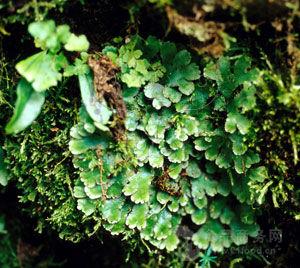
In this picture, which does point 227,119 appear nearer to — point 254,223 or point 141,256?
point 254,223

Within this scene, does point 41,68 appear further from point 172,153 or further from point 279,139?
point 279,139

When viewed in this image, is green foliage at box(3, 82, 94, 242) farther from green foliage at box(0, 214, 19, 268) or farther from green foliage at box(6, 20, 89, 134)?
green foliage at box(0, 214, 19, 268)

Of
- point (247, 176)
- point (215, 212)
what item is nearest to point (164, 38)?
point (247, 176)

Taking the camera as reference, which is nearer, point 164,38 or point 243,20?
point 243,20

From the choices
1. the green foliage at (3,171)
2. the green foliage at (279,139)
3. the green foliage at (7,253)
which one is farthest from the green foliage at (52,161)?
the green foliage at (279,139)

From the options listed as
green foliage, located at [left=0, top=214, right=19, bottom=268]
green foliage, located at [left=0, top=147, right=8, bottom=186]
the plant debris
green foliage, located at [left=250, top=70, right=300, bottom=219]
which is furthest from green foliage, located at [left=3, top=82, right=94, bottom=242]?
green foliage, located at [left=250, top=70, right=300, bottom=219]

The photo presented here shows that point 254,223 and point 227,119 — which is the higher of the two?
point 227,119

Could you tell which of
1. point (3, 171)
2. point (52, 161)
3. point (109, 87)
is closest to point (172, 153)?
point (109, 87)

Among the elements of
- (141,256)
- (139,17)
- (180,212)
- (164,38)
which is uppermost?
(139,17)
